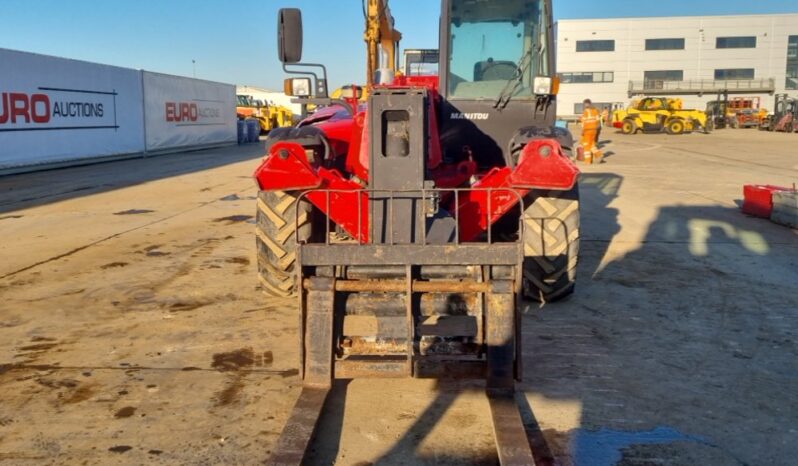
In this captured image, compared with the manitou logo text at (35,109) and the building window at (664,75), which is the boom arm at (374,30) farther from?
the building window at (664,75)

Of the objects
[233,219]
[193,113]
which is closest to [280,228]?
[233,219]

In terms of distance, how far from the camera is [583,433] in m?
3.76

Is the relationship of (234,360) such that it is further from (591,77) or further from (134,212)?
(591,77)

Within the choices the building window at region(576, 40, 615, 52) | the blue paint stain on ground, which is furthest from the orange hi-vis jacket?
the building window at region(576, 40, 615, 52)

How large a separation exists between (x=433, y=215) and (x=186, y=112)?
25.3 metres

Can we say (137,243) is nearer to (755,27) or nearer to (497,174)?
(497,174)

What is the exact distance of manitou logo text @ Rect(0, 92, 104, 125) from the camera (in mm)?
16938

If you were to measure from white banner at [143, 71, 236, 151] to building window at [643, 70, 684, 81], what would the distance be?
45.8 meters

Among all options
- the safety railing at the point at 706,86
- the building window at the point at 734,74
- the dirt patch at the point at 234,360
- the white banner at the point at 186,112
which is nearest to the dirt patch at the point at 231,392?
the dirt patch at the point at 234,360

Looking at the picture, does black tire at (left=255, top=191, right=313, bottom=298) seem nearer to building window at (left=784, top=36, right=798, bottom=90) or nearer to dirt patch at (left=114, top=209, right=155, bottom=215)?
dirt patch at (left=114, top=209, right=155, bottom=215)

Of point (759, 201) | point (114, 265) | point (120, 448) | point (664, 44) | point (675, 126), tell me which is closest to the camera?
point (120, 448)

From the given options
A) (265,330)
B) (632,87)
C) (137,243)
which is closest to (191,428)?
(265,330)

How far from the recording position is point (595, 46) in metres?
66.8

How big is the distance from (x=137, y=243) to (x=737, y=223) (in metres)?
8.40
